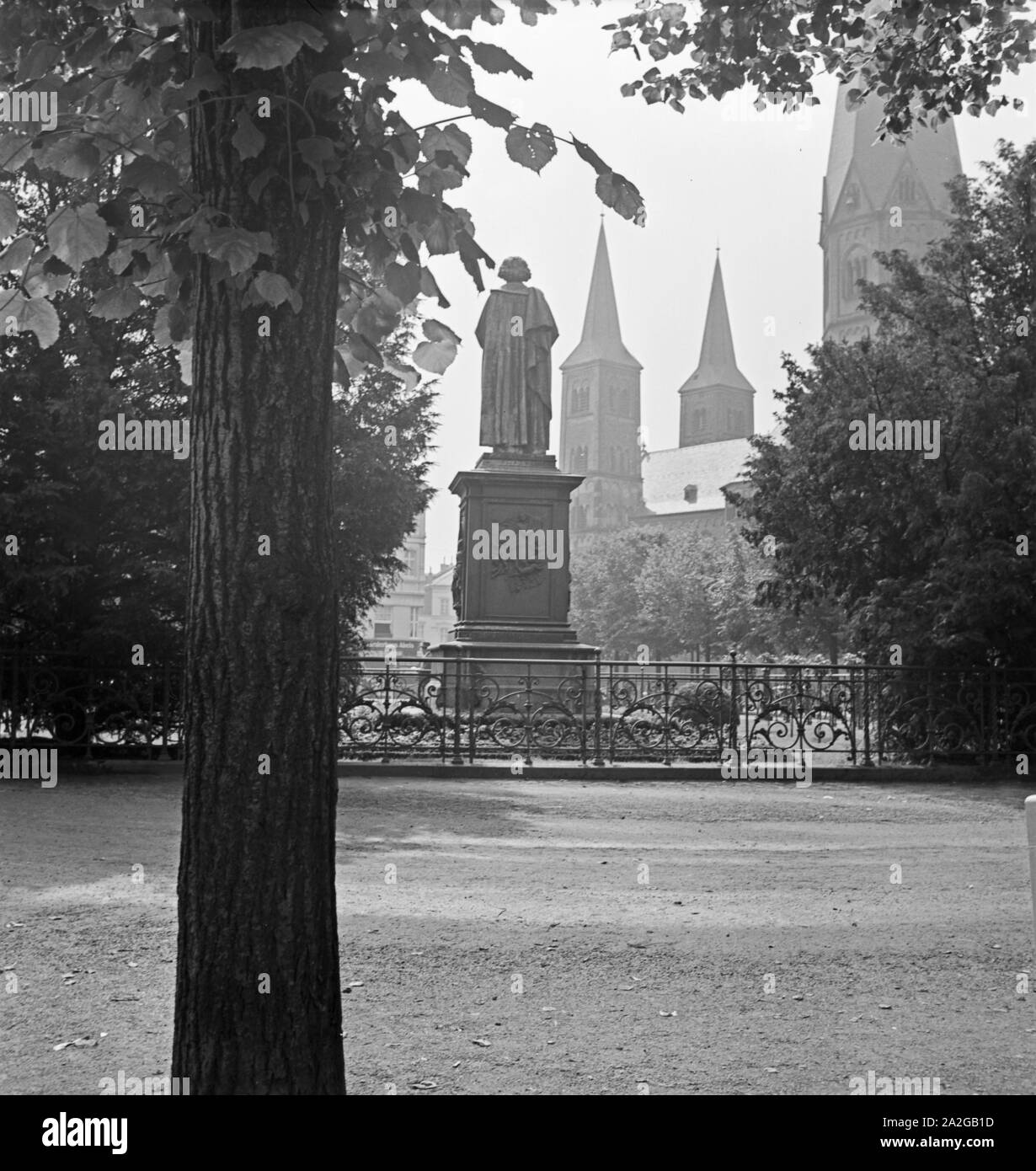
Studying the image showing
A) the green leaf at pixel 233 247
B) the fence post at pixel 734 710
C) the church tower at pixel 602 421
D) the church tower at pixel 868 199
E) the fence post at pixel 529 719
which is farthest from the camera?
the church tower at pixel 602 421

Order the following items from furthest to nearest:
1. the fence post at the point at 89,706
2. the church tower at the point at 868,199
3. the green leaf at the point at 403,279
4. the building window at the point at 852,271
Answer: the building window at the point at 852,271, the church tower at the point at 868,199, the fence post at the point at 89,706, the green leaf at the point at 403,279

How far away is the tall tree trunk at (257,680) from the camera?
3676 millimetres

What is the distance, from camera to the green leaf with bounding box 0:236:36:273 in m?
4.32

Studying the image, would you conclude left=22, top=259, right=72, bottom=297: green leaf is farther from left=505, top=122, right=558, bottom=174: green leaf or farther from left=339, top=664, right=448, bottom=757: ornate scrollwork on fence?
left=339, top=664, right=448, bottom=757: ornate scrollwork on fence

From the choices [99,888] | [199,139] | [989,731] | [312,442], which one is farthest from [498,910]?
[989,731]

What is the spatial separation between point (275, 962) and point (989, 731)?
14.2 m

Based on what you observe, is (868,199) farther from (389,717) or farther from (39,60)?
(39,60)

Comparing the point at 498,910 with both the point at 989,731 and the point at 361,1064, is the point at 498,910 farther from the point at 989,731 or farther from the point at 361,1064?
the point at 989,731

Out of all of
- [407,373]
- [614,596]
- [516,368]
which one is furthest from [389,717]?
[614,596]

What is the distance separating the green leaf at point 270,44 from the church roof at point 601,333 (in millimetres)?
128808

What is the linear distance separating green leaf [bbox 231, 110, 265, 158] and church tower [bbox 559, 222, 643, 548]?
12773cm

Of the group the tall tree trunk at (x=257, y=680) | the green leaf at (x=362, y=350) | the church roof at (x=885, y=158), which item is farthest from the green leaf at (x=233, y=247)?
the church roof at (x=885, y=158)

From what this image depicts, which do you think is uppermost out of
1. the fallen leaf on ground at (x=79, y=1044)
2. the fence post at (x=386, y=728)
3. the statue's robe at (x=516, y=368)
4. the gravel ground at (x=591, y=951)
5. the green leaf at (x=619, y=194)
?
the statue's robe at (x=516, y=368)

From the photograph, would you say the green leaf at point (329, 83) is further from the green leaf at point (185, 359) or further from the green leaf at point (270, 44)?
the green leaf at point (185, 359)
